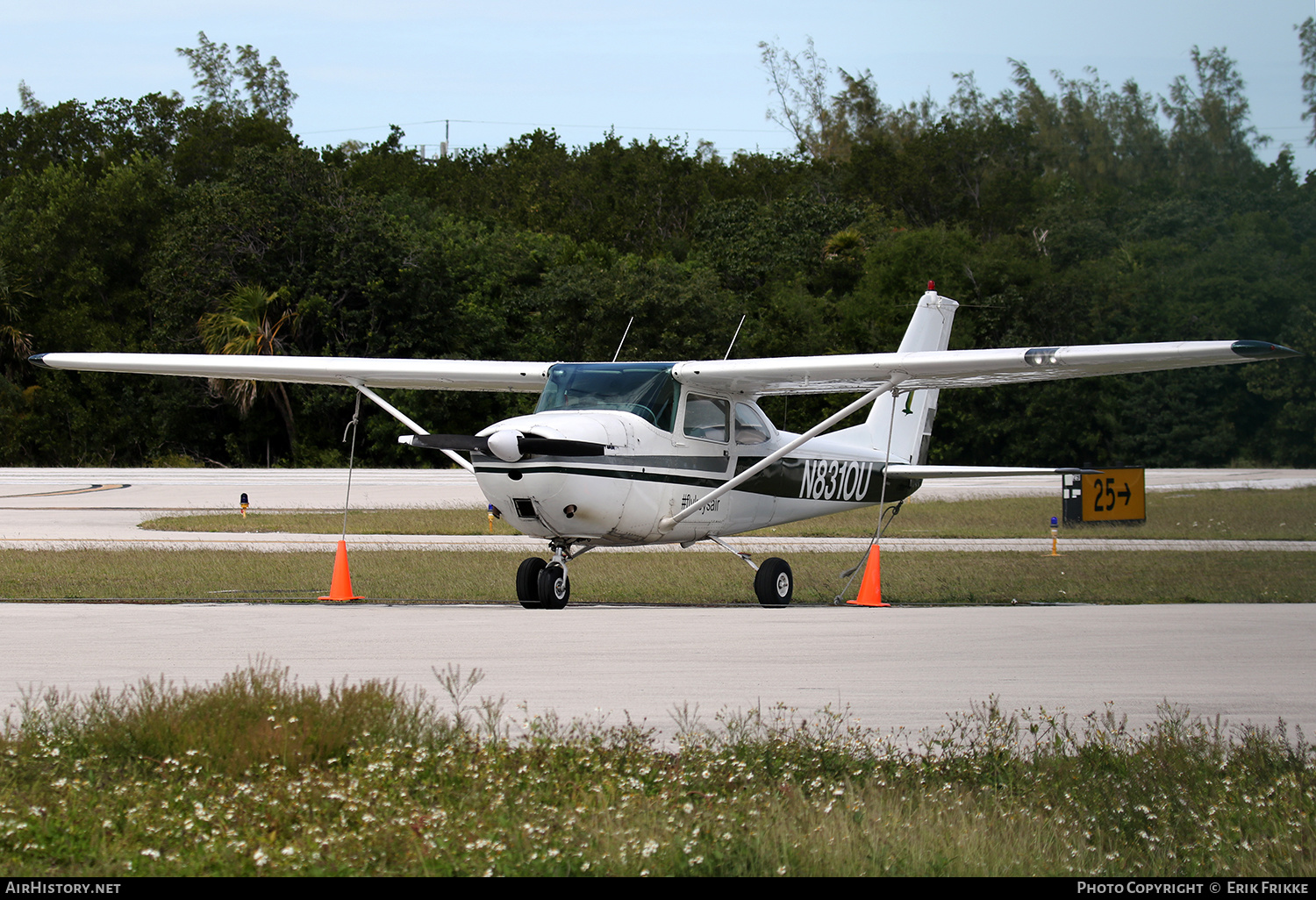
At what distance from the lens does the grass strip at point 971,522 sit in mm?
24531

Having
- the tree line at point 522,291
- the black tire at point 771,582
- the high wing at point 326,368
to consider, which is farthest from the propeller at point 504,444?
the tree line at point 522,291

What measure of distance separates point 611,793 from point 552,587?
7.85 meters

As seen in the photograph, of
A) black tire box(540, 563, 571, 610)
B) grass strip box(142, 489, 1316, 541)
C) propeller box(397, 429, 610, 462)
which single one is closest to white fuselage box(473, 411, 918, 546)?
propeller box(397, 429, 610, 462)

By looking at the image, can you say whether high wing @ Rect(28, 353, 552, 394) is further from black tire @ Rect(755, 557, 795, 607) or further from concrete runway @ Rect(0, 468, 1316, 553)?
concrete runway @ Rect(0, 468, 1316, 553)

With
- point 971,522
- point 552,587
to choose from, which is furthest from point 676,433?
point 971,522

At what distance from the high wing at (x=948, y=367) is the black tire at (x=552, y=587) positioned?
261cm

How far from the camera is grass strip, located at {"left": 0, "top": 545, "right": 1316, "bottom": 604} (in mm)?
14328

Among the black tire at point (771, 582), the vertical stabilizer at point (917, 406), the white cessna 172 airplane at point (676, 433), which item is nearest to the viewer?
the white cessna 172 airplane at point (676, 433)

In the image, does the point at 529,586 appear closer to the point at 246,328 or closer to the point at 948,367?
the point at 948,367

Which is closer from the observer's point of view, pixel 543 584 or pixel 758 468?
pixel 543 584

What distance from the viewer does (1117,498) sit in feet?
91.1

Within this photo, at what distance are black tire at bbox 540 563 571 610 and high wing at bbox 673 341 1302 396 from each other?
8.55ft

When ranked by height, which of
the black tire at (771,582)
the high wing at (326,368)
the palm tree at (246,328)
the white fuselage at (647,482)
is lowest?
the black tire at (771,582)

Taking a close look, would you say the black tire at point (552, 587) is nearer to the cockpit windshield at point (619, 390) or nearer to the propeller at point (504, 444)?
the propeller at point (504, 444)
